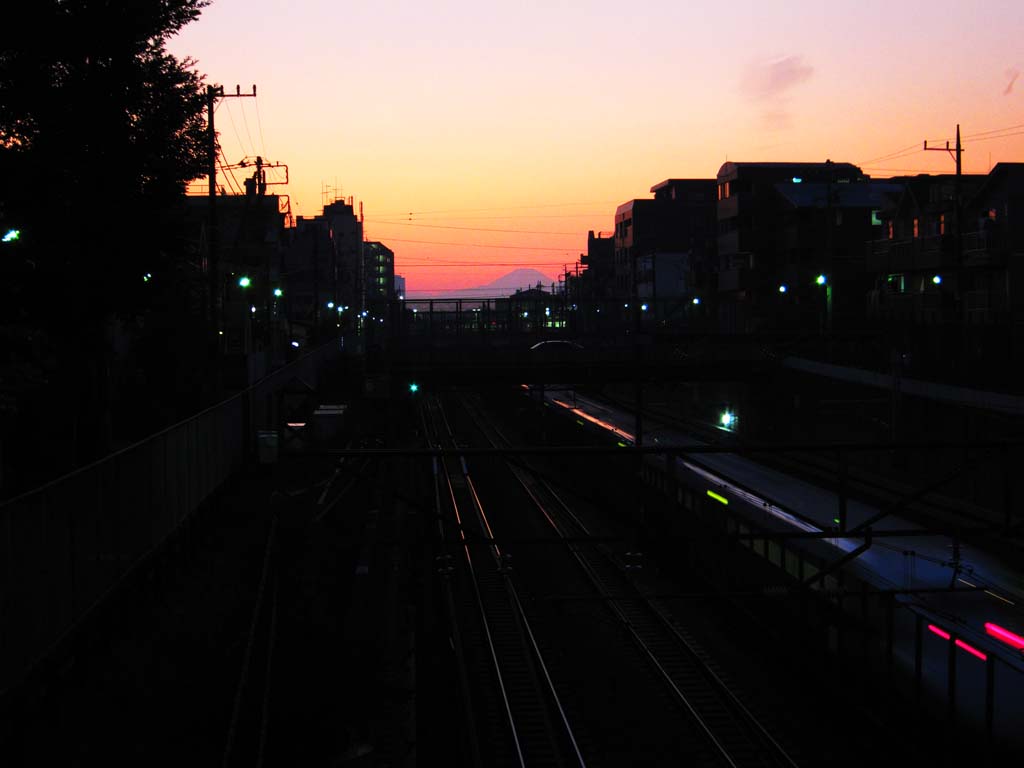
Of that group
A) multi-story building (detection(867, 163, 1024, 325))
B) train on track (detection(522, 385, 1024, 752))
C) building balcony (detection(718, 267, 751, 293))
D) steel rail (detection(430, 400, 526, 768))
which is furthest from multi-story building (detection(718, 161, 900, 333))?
train on track (detection(522, 385, 1024, 752))

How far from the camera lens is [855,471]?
2073 centimetres

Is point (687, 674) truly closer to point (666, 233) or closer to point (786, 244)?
point (786, 244)

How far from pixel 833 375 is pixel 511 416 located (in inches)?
756

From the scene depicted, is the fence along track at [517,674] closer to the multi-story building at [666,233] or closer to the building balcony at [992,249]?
the building balcony at [992,249]

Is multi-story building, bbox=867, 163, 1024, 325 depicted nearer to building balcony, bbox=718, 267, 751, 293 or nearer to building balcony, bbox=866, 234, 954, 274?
building balcony, bbox=866, 234, 954, 274

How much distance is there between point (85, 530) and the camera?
869cm

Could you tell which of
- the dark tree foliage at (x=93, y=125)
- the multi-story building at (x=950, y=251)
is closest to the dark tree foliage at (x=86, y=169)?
the dark tree foliage at (x=93, y=125)

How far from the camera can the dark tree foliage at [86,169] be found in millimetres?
9750

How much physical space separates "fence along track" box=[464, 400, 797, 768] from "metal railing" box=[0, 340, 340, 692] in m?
3.93

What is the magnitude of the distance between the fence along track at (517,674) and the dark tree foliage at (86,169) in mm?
4608

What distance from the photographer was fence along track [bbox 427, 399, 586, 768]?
9828 millimetres

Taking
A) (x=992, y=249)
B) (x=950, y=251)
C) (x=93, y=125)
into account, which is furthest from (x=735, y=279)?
(x=93, y=125)

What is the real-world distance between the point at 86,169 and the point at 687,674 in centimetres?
875

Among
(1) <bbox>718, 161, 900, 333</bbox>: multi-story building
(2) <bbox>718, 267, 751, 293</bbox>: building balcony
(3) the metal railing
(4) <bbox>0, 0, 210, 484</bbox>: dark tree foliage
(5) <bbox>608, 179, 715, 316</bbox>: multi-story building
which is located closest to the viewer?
(3) the metal railing
